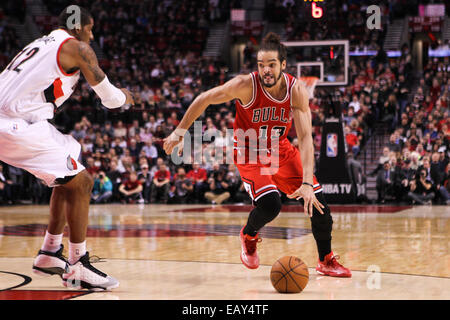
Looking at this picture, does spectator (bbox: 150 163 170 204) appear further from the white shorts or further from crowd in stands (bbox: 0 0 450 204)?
the white shorts

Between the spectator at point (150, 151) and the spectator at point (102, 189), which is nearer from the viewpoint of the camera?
the spectator at point (102, 189)

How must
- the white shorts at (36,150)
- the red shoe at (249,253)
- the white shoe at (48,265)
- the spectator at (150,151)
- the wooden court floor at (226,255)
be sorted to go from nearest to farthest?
the white shorts at (36,150) → the wooden court floor at (226,255) → the white shoe at (48,265) → the red shoe at (249,253) → the spectator at (150,151)

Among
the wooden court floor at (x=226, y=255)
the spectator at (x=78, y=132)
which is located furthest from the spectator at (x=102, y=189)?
the wooden court floor at (x=226, y=255)

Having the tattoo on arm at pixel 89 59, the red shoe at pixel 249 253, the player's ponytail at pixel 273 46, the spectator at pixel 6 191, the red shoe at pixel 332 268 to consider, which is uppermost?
the player's ponytail at pixel 273 46

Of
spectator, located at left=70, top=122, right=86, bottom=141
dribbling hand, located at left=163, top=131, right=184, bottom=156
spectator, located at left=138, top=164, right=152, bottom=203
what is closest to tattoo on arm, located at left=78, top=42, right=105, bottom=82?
dribbling hand, located at left=163, top=131, right=184, bottom=156

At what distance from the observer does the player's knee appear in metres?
5.46

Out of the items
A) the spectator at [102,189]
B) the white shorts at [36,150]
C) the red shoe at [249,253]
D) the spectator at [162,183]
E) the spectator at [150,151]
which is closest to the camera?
the white shorts at [36,150]

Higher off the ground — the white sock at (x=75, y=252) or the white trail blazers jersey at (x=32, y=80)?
the white trail blazers jersey at (x=32, y=80)

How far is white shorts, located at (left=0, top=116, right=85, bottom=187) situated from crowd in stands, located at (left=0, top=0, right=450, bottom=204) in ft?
35.4

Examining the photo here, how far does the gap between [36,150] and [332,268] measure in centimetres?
265

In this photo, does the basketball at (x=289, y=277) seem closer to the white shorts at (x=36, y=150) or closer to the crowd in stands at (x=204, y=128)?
the white shorts at (x=36, y=150)

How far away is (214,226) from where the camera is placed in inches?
391

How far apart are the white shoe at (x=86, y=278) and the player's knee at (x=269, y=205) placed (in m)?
1.42

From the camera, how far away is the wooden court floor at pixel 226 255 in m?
4.69
